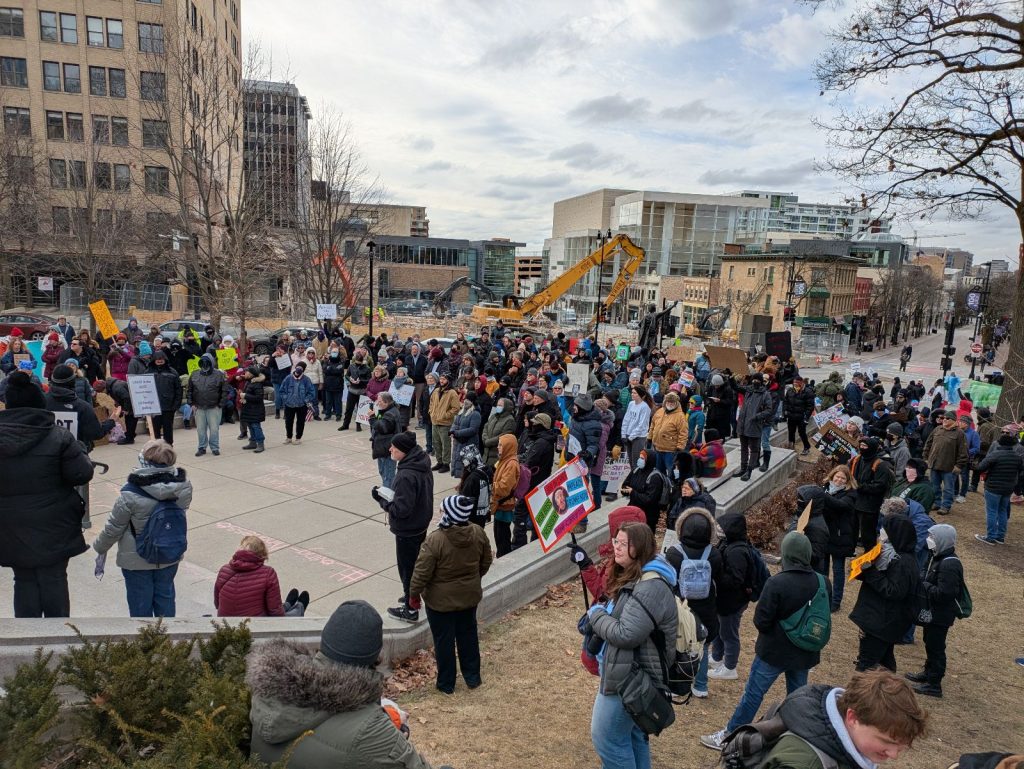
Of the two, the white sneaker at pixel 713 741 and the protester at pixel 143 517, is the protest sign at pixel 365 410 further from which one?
the white sneaker at pixel 713 741

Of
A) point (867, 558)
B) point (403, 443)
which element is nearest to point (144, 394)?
point (403, 443)

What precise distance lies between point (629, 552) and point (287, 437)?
10.9 meters

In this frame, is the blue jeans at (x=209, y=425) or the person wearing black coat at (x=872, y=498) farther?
the blue jeans at (x=209, y=425)

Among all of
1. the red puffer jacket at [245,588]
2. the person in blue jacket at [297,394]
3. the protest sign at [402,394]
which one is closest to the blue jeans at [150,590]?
the red puffer jacket at [245,588]

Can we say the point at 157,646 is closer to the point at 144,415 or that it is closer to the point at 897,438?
the point at 144,415

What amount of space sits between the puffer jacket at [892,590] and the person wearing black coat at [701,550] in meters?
1.36

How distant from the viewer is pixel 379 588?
7.11 meters

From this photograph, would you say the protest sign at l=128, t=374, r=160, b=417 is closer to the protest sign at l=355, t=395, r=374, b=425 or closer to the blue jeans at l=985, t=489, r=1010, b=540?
the protest sign at l=355, t=395, r=374, b=425

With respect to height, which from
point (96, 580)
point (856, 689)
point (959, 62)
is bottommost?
point (96, 580)

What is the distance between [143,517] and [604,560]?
402cm

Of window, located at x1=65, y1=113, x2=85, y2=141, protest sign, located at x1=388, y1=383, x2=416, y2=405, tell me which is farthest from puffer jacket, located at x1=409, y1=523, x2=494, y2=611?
window, located at x1=65, y1=113, x2=85, y2=141

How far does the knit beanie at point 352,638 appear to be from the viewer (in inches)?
105

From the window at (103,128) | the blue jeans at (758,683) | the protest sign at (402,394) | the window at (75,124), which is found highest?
the window at (75,124)

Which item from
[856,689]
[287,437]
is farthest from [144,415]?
[856,689]
